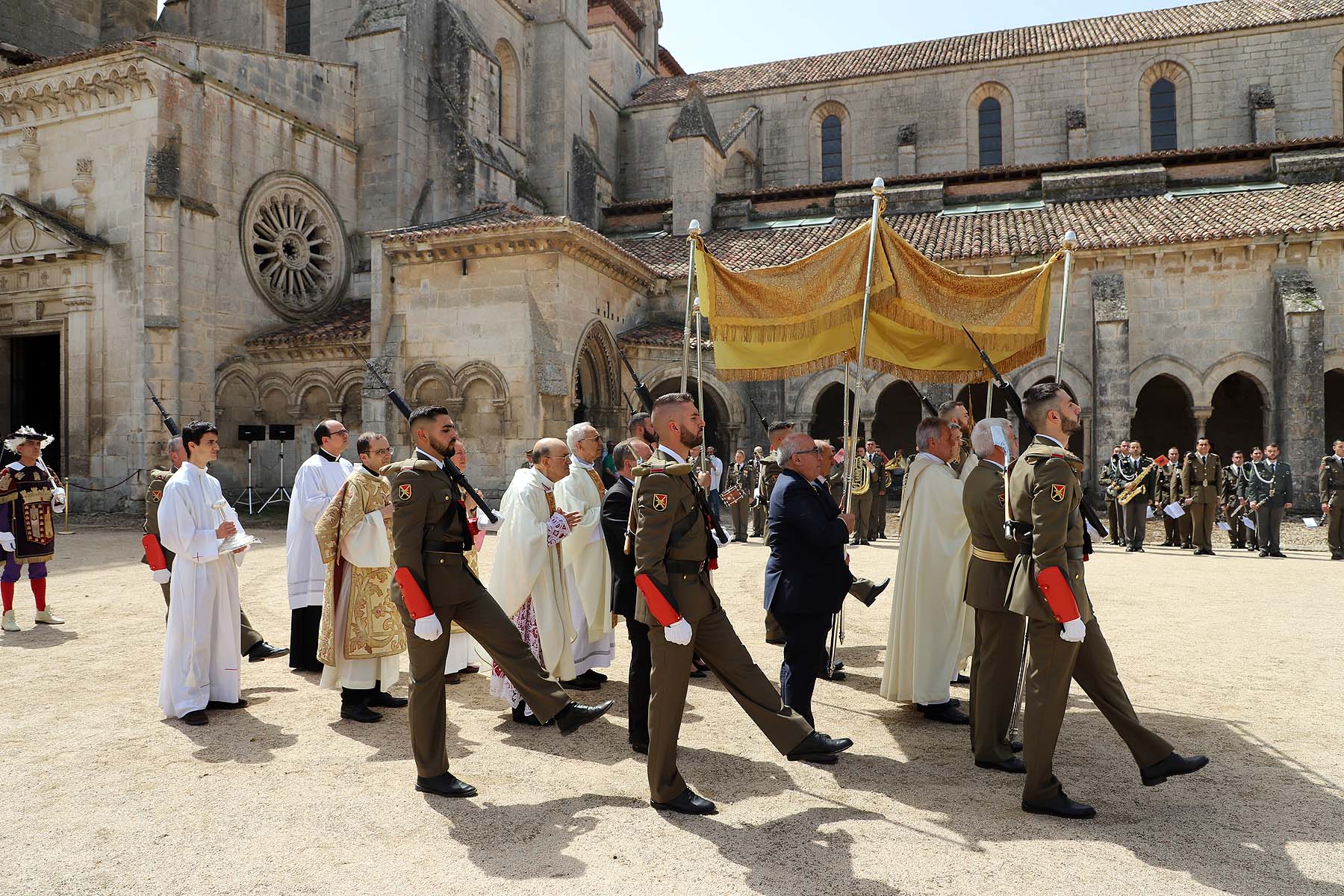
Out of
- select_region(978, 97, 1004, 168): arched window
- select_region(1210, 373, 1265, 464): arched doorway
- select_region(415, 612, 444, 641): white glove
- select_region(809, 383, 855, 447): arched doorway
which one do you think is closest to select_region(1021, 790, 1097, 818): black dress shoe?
select_region(415, 612, 444, 641): white glove

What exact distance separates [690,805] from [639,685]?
976 millimetres

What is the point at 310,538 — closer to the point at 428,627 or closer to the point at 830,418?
the point at 428,627

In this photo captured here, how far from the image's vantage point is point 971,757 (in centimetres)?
457

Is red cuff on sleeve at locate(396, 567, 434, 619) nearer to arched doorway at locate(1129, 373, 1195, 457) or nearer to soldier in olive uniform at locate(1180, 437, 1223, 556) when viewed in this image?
soldier in olive uniform at locate(1180, 437, 1223, 556)

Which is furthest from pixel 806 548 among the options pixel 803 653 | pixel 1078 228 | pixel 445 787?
pixel 1078 228

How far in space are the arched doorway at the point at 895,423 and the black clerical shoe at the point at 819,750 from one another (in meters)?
19.4

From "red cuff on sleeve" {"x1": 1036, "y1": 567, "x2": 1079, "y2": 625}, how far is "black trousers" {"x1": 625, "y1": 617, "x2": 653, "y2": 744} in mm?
2013

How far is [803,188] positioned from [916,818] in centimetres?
2171

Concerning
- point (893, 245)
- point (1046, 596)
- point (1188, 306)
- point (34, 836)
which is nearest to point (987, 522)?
point (1046, 596)

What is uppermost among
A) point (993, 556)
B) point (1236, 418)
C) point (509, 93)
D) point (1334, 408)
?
point (509, 93)

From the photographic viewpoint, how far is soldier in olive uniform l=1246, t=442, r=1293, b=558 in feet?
40.9

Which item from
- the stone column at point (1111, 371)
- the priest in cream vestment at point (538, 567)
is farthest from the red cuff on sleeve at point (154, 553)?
the stone column at point (1111, 371)

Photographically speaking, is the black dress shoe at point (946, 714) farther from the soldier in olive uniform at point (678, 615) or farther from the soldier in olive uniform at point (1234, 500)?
the soldier in olive uniform at point (1234, 500)

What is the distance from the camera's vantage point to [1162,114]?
2534cm
